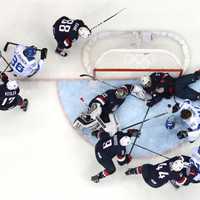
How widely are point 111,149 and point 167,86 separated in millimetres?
537

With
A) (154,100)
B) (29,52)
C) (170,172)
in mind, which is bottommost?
(170,172)

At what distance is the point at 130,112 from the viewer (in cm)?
313

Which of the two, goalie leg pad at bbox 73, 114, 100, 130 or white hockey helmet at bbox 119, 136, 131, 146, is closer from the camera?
white hockey helmet at bbox 119, 136, 131, 146

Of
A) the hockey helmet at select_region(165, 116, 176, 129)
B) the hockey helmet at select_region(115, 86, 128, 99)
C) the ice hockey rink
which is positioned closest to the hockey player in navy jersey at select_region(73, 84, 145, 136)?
the hockey helmet at select_region(115, 86, 128, 99)

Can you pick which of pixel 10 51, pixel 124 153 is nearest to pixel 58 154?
pixel 124 153

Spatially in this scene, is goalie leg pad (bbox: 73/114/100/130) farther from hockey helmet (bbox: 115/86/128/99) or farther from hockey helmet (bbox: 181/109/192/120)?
hockey helmet (bbox: 181/109/192/120)

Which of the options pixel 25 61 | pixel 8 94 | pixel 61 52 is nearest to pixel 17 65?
pixel 25 61

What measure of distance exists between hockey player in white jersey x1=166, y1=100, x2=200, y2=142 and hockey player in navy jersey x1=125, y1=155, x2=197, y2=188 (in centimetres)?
19

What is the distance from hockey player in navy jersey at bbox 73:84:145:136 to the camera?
3008 mm

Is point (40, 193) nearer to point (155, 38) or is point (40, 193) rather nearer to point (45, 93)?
point (45, 93)

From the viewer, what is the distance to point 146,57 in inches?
127

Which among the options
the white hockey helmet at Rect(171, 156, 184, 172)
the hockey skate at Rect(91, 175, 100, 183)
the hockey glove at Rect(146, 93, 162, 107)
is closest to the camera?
the white hockey helmet at Rect(171, 156, 184, 172)

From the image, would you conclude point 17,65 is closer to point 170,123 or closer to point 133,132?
point 133,132

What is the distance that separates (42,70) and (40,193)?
720 mm
